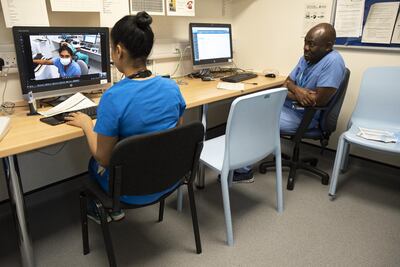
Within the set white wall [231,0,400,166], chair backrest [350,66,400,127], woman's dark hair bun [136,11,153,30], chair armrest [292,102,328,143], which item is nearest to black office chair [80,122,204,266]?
woman's dark hair bun [136,11,153,30]

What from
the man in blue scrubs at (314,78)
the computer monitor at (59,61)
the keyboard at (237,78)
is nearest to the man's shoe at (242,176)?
the man in blue scrubs at (314,78)

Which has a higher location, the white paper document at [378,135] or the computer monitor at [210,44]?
the computer monitor at [210,44]

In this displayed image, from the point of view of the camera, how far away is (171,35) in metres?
2.72

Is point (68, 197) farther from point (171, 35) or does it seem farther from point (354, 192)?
point (354, 192)

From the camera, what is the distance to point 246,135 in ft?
5.35

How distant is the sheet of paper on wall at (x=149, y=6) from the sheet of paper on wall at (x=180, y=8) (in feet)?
0.22

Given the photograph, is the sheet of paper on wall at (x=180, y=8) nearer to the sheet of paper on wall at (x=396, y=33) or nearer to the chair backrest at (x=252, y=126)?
the chair backrest at (x=252, y=126)

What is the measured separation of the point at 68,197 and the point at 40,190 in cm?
19

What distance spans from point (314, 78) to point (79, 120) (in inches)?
67.5

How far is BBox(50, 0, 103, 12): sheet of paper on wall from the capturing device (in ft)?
5.95

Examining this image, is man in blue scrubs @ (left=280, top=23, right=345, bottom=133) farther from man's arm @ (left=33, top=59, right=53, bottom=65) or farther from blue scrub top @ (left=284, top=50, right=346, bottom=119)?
man's arm @ (left=33, top=59, right=53, bottom=65)

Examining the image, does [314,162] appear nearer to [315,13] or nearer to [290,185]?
[290,185]

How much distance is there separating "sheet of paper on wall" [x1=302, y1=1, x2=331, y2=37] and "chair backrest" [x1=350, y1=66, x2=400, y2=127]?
65 centimetres

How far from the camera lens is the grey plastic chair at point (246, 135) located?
1.52 m
